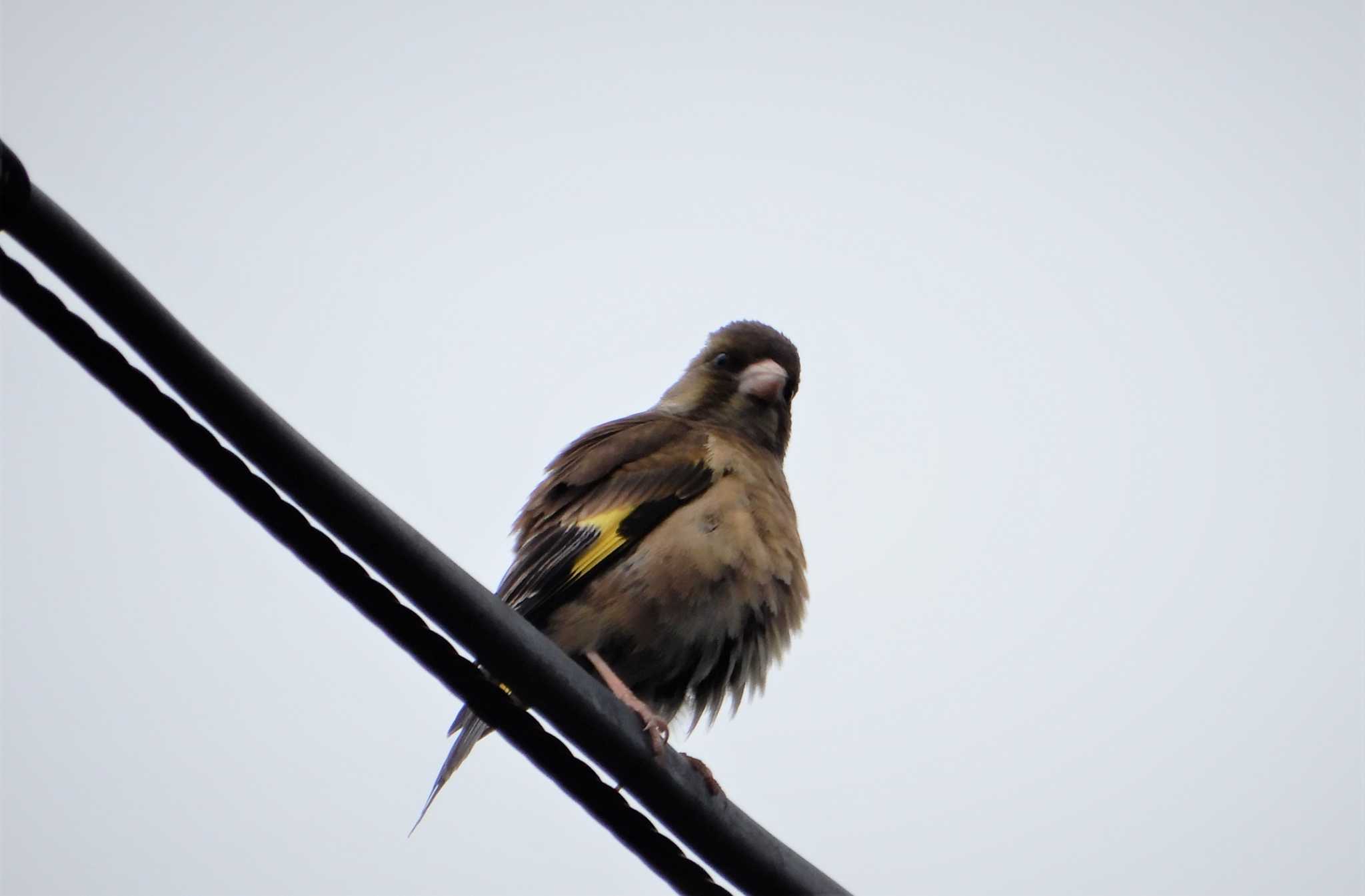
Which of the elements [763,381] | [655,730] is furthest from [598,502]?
[655,730]

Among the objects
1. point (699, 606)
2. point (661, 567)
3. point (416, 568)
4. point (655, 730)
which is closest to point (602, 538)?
point (661, 567)

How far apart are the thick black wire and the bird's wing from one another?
1937 mm

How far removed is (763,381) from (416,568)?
4.23 metres

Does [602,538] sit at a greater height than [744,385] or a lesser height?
lesser

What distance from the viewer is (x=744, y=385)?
709 cm

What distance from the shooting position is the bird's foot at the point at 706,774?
420cm

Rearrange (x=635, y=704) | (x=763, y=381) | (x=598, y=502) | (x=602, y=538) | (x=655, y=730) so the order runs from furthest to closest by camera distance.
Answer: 1. (x=763, y=381)
2. (x=598, y=502)
3. (x=602, y=538)
4. (x=635, y=704)
5. (x=655, y=730)

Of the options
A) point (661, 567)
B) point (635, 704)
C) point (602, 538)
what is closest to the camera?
point (635, 704)

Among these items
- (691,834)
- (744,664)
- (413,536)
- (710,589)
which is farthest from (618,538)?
(413,536)

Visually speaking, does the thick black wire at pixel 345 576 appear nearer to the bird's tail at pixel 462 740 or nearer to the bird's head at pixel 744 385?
the bird's tail at pixel 462 740

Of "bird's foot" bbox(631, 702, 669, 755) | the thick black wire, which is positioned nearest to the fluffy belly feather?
A: "bird's foot" bbox(631, 702, 669, 755)

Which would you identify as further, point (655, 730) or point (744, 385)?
point (744, 385)

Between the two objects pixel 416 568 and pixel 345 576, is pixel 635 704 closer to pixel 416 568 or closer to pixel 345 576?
pixel 416 568

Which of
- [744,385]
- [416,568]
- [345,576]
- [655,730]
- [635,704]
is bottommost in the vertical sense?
[345,576]
